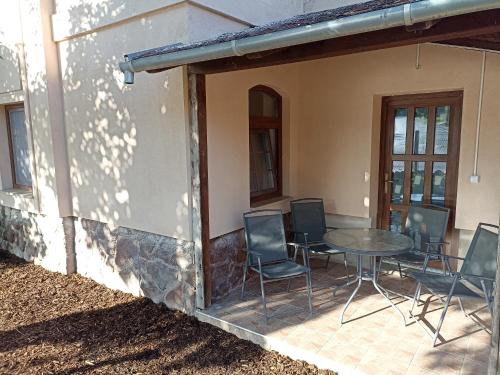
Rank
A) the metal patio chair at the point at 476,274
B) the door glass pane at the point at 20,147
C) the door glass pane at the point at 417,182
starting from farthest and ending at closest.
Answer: the door glass pane at the point at 20,147 < the door glass pane at the point at 417,182 < the metal patio chair at the point at 476,274

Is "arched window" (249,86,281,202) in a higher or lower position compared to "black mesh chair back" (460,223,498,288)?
higher

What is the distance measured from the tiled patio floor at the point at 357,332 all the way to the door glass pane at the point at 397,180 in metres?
1.29

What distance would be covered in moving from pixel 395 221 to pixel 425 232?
0.78 m

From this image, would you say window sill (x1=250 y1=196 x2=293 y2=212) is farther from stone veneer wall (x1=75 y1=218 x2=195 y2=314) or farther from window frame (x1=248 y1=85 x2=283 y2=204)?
stone veneer wall (x1=75 y1=218 x2=195 y2=314)

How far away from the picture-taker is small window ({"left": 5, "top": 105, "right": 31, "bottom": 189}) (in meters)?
6.37

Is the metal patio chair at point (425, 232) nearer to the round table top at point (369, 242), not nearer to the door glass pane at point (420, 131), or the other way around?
the round table top at point (369, 242)

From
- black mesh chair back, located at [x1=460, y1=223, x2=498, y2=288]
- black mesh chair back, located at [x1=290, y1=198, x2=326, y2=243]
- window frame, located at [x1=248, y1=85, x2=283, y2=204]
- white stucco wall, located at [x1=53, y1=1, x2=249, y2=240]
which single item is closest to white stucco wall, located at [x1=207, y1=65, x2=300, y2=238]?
white stucco wall, located at [x1=53, y1=1, x2=249, y2=240]

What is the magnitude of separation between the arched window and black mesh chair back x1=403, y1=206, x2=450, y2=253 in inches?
80.6

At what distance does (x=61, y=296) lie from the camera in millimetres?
4918

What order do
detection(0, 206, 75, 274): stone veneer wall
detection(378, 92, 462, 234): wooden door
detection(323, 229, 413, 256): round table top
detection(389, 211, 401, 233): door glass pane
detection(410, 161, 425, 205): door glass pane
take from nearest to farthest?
detection(323, 229, 413, 256): round table top, detection(378, 92, 462, 234): wooden door, detection(410, 161, 425, 205): door glass pane, detection(389, 211, 401, 233): door glass pane, detection(0, 206, 75, 274): stone veneer wall

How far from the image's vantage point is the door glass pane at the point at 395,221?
5.35 meters

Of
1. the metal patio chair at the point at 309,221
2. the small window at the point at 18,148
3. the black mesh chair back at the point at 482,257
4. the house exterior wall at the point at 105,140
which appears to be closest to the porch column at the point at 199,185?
the house exterior wall at the point at 105,140

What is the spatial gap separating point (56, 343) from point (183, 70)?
3198mm

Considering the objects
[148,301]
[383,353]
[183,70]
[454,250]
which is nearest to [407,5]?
[183,70]
